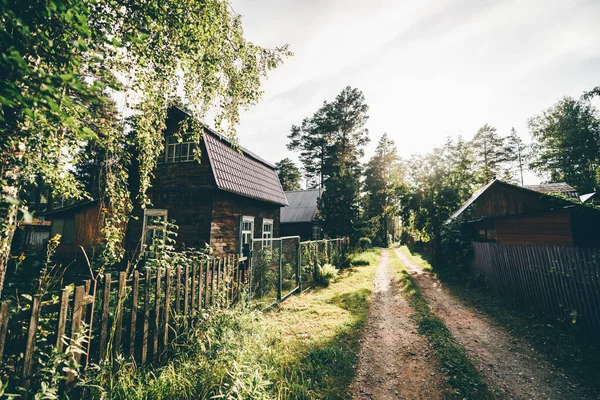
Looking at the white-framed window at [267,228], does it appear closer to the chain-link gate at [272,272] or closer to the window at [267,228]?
the window at [267,228]

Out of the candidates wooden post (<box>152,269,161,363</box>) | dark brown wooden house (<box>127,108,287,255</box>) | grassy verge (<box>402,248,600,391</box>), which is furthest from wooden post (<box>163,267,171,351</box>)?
grassy verge (<box>402,248,600,391</box>)

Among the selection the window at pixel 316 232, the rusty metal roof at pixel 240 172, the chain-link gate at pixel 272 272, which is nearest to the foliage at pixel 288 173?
the window at pixel 316 232

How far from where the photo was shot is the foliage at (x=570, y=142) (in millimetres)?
25719

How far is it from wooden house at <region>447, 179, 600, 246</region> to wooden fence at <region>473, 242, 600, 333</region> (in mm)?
4377

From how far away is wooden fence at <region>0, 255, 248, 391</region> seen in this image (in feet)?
7.15

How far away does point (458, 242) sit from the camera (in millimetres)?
11320

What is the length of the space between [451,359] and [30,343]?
5.57 m

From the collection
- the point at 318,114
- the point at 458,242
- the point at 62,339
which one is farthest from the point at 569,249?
the point at 318,114

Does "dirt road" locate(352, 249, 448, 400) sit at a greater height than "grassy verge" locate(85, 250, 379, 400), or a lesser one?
lesser

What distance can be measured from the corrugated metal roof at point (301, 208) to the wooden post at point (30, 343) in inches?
794

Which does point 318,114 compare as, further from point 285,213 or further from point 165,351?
point 165,351

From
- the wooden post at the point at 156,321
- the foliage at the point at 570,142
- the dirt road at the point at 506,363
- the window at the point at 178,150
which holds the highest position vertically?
the foliage at the point at 570,142

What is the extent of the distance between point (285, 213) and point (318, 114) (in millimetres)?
13944

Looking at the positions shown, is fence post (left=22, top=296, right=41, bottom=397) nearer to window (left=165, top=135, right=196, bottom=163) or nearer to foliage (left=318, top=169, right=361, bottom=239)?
window (left=165, top=135, right=196, bottom=163)
